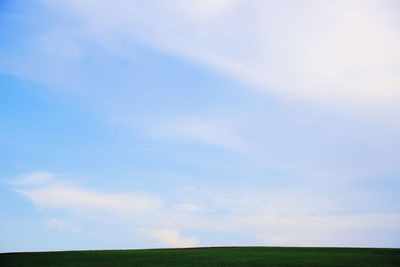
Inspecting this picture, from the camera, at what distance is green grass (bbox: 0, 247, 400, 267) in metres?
33.7

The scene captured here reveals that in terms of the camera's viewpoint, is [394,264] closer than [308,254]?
Yes

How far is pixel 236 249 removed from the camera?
43844mm

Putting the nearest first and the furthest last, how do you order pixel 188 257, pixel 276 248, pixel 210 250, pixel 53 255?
1. pixel 188 257
2. pixel 53 255
3. pixel 210 250
4. pixel 276 248

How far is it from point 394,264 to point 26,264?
→ 102 feet

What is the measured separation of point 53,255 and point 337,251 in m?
28.5

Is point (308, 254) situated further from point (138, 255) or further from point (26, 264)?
point (26, 264)

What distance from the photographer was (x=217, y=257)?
122 feet

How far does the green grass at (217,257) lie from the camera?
111 ft

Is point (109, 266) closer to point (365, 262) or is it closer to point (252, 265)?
point (252, 265)

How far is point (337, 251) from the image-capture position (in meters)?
41.1

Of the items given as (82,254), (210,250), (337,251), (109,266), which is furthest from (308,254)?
(82,254)

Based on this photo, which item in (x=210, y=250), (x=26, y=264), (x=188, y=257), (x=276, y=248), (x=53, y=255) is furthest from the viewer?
(x=276, y=248)

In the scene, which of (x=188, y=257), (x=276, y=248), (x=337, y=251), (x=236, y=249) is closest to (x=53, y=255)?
(x=188, y=257)

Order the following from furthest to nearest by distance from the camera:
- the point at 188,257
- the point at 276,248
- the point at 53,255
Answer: the point at 276,248
the point at 53,255
the point at 188,257
